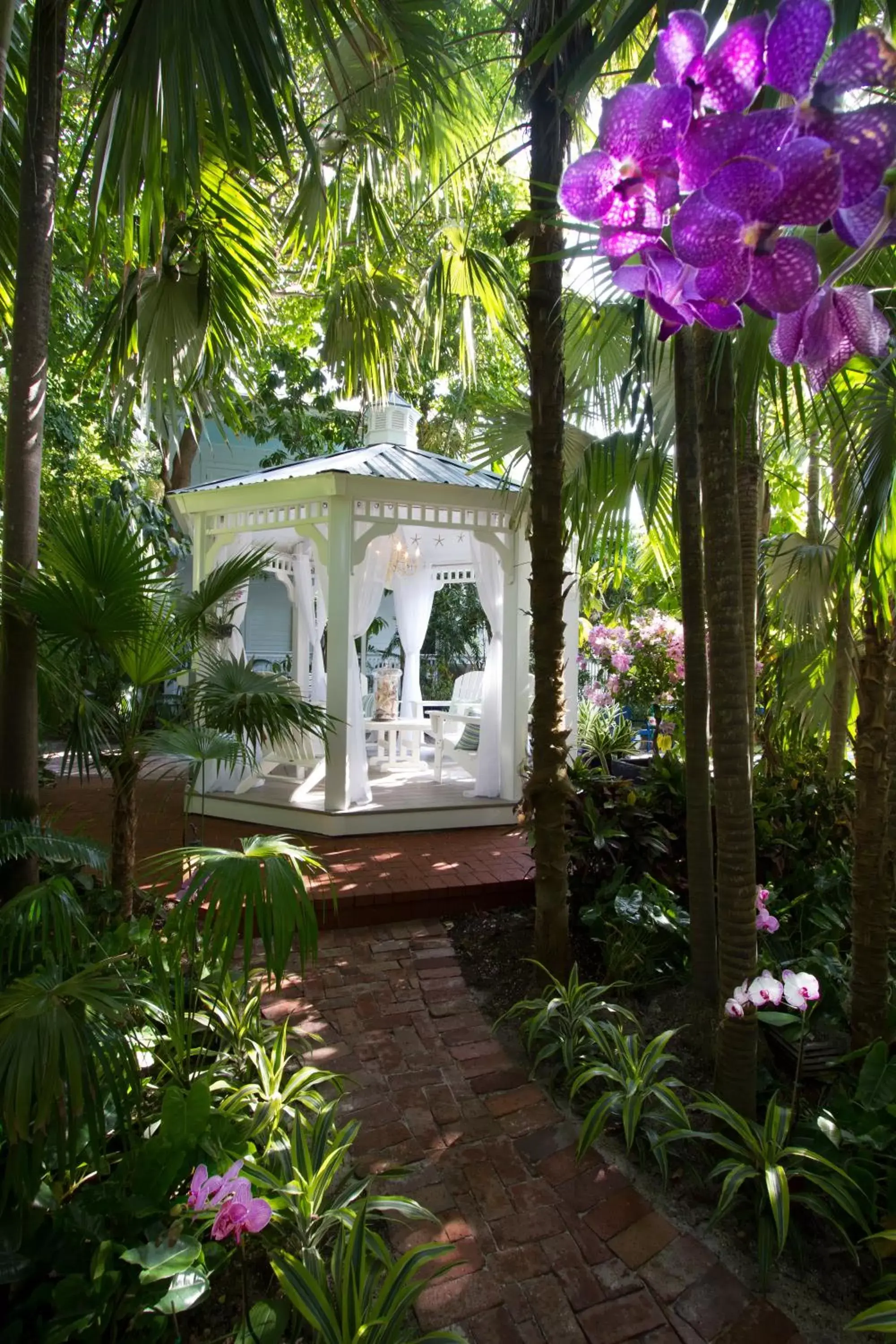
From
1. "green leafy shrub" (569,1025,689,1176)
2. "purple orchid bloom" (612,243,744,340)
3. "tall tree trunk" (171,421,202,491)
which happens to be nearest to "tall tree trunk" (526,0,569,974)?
"green leafy shrub" (569,1025,689,1176)

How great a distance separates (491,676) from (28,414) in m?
4.77

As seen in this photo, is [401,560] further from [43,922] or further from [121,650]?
[43,922]

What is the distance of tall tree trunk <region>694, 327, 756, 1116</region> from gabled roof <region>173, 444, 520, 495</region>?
324cm

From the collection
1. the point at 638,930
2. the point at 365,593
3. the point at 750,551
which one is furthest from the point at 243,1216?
the point at 365,593

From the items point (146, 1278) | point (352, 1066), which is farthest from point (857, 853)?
point (146, 1278)

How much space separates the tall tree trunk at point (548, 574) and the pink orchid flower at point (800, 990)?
4.51ft

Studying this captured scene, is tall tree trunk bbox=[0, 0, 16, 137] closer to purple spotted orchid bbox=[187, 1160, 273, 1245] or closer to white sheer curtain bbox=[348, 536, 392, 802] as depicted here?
purple spotted orchid bbox=[187, 1160, 273, 1245]

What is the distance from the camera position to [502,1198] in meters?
2.40

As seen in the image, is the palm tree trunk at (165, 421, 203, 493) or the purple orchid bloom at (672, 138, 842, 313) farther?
the palm tree trunk at (165, 421, 203, 493)

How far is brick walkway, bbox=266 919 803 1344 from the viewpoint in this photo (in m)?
1.98

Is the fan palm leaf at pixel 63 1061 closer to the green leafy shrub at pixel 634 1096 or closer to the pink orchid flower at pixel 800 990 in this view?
the green leafy shrub at pixel 634 1096

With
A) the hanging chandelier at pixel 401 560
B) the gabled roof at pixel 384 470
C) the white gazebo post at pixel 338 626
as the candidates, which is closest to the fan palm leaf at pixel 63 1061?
the white gazebo post at pixel 338 626

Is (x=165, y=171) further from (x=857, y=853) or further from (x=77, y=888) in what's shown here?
(x=857, y=853)

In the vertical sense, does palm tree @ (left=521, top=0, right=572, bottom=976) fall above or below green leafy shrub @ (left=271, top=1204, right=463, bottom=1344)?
above
